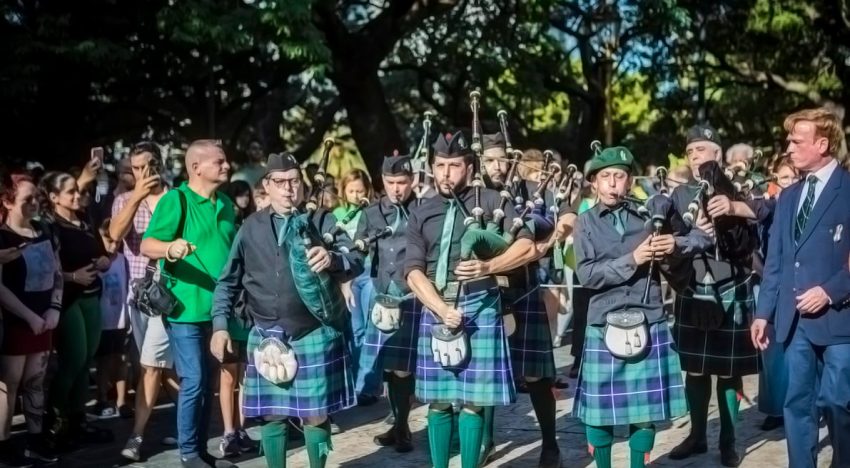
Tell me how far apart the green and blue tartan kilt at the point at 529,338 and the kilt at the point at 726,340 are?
0.73 m

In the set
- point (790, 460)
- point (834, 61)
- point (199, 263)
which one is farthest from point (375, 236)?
point (834, 61)

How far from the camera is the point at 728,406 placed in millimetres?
5695

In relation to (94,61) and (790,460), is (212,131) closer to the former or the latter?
(94,61)

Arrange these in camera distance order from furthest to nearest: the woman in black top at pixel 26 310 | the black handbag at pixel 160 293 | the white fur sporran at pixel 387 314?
the white fur sporran at pixel 387 314 < the woman in black top at pixel 26 310 < the black handbag at pixel 160 293

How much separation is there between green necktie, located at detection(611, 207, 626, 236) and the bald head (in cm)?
200

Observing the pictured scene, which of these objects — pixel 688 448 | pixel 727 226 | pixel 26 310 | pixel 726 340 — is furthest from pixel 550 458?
pixel 26 310

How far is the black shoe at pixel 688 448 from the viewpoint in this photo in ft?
19.0

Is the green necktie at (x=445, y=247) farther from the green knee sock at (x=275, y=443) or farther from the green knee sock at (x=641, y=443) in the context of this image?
the green knee sock at (x=641, y=443)

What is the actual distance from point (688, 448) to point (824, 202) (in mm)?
1711

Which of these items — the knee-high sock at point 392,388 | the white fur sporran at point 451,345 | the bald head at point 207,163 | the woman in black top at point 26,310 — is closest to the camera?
the white fur sporran at point 451,345

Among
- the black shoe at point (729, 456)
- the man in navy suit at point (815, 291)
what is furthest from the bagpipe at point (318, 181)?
the black shoe at point (729, 456)

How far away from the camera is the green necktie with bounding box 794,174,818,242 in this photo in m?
4.75

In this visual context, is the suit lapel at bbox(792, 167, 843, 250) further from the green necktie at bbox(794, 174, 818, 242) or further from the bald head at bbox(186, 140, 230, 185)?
the bald head at bbox(186, 140, 230, 185)

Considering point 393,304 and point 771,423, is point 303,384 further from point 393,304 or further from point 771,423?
point 771,423
